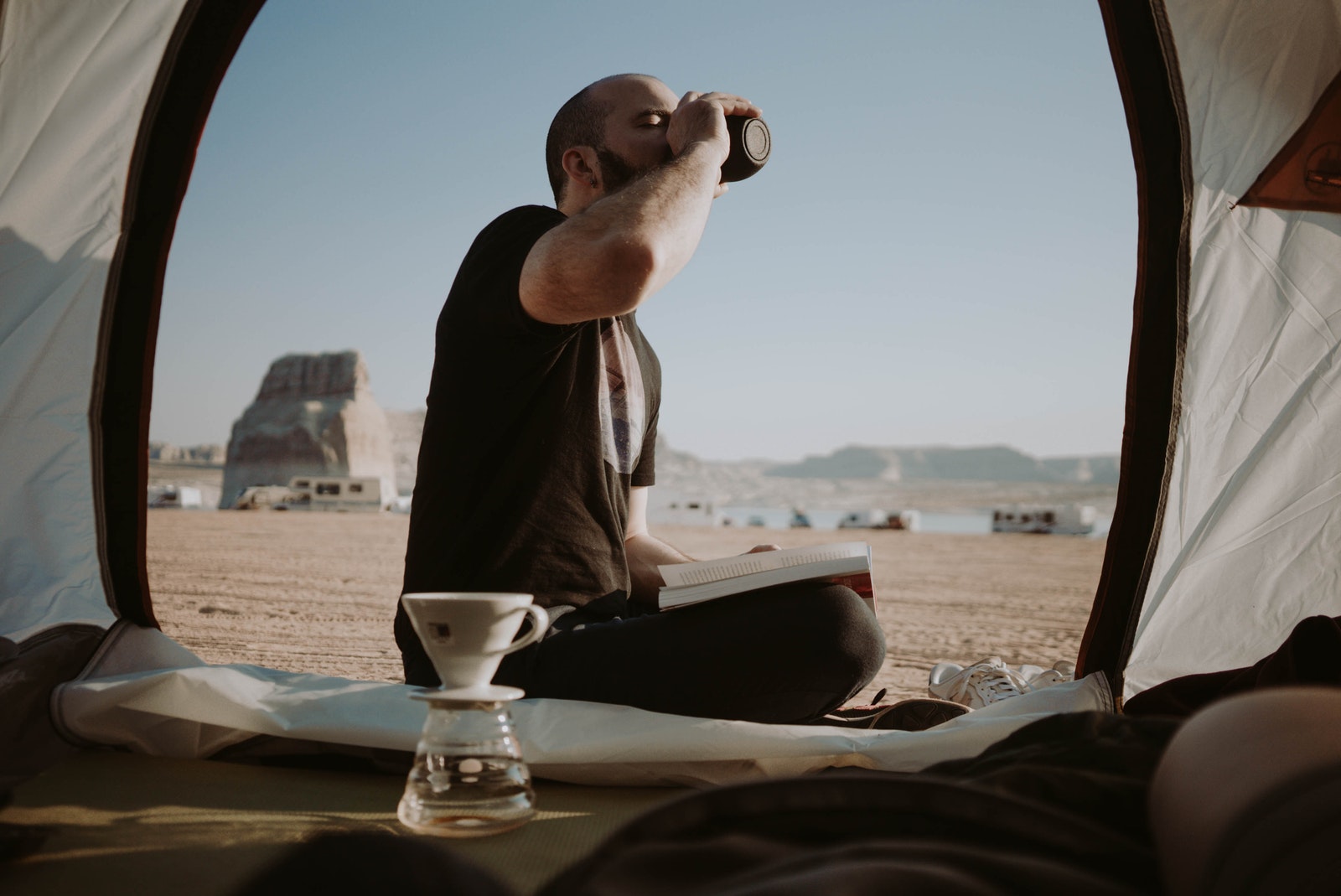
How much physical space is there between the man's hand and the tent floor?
4.12 ft

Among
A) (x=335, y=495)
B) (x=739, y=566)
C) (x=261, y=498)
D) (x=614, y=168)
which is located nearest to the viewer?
(x=739, y=566)

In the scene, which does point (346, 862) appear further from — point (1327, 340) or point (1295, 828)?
point (1327, 340)

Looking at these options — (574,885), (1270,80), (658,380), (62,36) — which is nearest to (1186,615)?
(1270,80)

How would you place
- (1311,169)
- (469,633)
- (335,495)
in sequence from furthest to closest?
(335,495)
(1311,169)
(469,633)

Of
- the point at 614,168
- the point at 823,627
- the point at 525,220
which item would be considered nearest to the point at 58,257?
the point at 525,220

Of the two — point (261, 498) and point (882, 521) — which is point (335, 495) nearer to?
point (261, 498)

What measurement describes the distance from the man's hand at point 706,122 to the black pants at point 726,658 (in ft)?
2.84

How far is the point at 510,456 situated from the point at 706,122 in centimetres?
83

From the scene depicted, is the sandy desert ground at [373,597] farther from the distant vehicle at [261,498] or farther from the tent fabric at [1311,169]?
the distant vehicle at [261,498]

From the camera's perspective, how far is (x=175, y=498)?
26.3 m

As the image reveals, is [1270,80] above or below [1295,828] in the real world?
above

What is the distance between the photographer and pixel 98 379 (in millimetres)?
2432

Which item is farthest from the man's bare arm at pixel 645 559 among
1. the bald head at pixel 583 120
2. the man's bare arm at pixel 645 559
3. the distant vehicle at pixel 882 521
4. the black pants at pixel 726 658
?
the distant vehicle at pixel 882 521

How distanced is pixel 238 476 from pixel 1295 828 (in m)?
57.2
